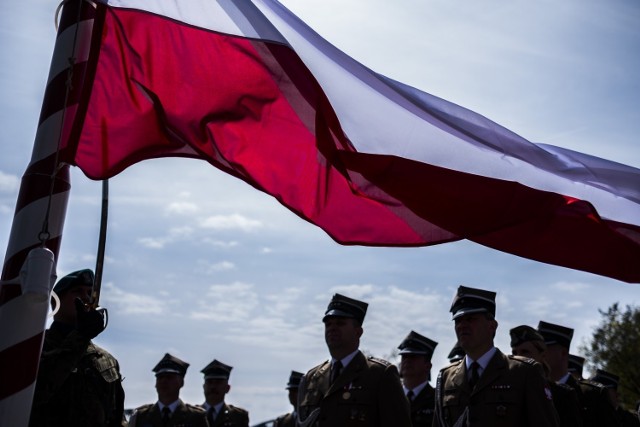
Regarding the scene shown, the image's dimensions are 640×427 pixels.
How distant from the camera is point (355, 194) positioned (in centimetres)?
571

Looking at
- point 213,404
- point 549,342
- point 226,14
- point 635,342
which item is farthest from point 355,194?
point 635,342

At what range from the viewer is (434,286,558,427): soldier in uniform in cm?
677

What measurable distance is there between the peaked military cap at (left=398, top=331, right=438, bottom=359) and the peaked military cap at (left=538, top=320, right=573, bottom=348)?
1832 millimetres

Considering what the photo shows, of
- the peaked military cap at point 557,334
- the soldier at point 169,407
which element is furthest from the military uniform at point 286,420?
the peaked military cap at point 557,334

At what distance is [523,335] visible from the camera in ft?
28.7

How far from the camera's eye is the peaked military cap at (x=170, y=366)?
1425cm

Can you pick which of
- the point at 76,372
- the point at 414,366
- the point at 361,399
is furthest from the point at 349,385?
the point at 414,366

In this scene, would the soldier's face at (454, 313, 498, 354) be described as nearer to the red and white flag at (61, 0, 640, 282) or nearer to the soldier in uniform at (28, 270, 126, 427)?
the red and white flag at (61, 0, 640, 282)

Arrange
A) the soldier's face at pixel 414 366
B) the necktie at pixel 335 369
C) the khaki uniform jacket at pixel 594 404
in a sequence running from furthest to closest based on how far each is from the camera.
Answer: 1. the soldier's face at pixel 414 366
2. the khaki uniform jacket at pixel 594 404
3. the necktie at pixel 335 369

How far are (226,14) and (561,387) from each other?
529 centimetres

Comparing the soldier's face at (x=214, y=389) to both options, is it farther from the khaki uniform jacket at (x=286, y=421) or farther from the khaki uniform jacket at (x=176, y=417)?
the khaki uniform jacket at (x=176, y=417)

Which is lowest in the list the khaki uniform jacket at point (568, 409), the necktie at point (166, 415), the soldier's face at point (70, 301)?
the khaki uniform jacket at point (568, 409)

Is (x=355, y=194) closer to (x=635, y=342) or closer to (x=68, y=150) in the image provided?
(x=68, y=150)

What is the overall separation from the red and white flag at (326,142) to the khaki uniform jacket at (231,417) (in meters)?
11.0
